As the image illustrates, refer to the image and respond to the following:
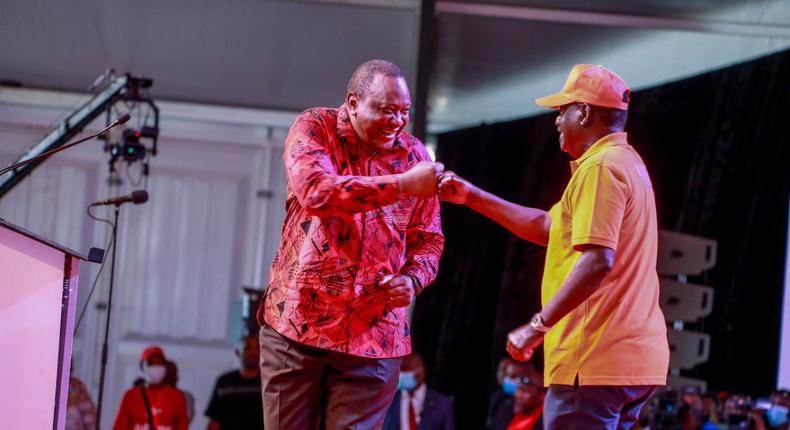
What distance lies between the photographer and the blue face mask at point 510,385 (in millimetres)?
7707

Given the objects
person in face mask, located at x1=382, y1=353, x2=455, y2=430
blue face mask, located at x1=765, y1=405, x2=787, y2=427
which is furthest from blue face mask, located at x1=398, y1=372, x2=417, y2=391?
blue face mask, located at x1=765, y1=405, x2=787, y2=427

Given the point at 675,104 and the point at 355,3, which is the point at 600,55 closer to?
the point at 675,104

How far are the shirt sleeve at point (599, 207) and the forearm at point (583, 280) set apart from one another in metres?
0.05

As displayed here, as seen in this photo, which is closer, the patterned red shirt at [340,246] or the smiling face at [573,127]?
the patterned red shirt at [340,246]

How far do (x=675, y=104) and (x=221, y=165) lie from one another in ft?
14.6

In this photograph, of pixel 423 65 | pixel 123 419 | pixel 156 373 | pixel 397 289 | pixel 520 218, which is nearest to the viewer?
pixel 397 289

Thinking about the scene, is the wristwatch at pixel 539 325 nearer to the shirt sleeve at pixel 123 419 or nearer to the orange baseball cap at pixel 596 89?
the orange baseball cap at pixel 596 89

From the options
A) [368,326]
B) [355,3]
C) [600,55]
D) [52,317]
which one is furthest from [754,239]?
[52,317]

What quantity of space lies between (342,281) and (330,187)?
1.00 ft

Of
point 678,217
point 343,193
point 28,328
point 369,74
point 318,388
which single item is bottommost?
point 318,388

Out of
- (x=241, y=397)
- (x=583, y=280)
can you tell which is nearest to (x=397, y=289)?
(x=583, y=280)

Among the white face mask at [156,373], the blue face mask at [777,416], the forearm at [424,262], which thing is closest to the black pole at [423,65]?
the white face mask at [156,373]

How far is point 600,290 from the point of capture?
9.71 feet

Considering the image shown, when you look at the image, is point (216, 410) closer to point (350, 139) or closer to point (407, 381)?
point (407, 381)
